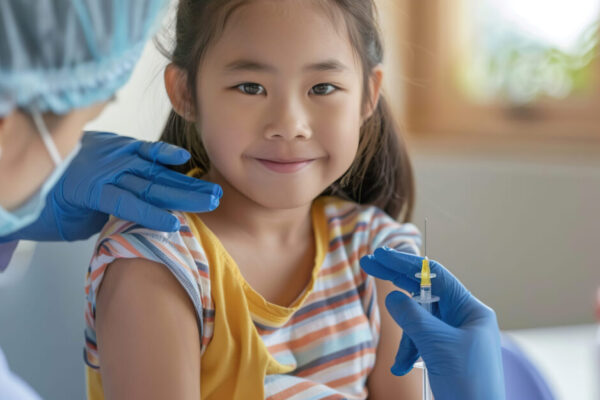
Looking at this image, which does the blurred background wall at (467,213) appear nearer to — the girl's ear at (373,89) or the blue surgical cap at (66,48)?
the girl's ear at (373,89)

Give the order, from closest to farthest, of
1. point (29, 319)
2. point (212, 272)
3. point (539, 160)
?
point (212, 272)
point (29, 319)
point (539, 160)

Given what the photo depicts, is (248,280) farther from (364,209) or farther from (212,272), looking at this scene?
(364,209)

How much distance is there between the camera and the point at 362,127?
1.35 metres

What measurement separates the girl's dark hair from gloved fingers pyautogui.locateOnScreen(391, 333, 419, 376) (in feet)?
1.17

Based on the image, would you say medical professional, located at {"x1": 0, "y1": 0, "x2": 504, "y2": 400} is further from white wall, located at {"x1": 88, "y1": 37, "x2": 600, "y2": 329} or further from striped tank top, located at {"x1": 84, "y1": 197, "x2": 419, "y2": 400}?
white wall, located at {"x1": 88, "y1": 37, "x2": 600, "y2": 329}

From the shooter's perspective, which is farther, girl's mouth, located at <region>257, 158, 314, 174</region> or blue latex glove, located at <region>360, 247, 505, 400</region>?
girl's mouth, located at <region>257, 158, 314, 174</region>

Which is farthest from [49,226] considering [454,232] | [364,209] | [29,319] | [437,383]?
[454,232]

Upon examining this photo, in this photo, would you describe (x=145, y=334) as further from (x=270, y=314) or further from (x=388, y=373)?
(x=388, y=373)

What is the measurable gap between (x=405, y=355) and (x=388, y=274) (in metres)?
0.12

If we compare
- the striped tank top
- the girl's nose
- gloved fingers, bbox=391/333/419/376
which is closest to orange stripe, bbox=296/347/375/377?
the striped tank top

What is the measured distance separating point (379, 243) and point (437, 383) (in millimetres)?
352

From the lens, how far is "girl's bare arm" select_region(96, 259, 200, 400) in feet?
3.33

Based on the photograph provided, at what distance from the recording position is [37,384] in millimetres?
1250

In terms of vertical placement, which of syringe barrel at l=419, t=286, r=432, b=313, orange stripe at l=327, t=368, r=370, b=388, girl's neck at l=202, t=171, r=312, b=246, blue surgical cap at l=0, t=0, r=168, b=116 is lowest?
orange stripe at l=327, t=368, r=370, b=388
